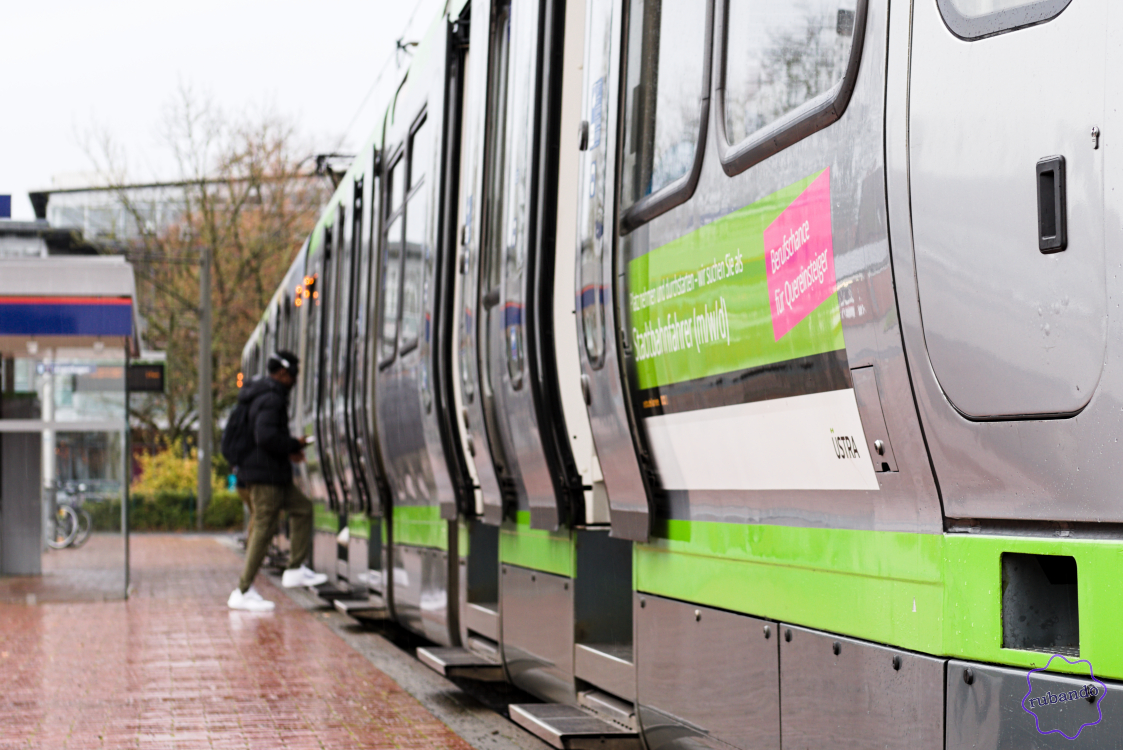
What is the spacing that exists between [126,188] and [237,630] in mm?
26745

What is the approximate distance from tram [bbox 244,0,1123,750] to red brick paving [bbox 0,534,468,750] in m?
0.69

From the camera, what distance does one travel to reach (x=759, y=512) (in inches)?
139

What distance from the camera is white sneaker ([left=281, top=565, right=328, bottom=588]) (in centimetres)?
1270

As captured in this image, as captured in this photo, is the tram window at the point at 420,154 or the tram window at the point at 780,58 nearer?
the tram window at the point at 780,58

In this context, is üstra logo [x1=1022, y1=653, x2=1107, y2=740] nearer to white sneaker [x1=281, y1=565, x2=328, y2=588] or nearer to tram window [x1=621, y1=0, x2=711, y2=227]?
tram window [x1=621, y1=0, x2=711, y2=227]

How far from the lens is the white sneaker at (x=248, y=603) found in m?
12.1

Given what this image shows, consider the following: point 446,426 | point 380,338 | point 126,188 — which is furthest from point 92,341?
point 126,188

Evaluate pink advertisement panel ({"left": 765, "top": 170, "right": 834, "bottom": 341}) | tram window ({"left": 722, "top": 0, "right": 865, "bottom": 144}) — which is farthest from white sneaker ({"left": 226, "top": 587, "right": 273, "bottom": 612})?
pink advertisement panel ({"left": 765, "top": 170, "right": 834, "bottom": 341})

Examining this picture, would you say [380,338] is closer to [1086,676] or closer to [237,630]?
[237,630]

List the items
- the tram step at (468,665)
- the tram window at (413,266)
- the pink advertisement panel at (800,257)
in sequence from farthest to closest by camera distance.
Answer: the tram window at (413,266) < the tram step at (468,665) < the pink advertisement panel at (800,257)

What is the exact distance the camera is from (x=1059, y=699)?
240 cm

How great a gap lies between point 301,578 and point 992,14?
1107 cm

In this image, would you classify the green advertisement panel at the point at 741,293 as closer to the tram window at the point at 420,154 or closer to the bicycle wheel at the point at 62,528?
the tram window at the point at 420,154

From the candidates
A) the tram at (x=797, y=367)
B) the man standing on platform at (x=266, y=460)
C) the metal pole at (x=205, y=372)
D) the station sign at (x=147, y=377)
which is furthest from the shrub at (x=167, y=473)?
the tram at (x=797, y=367)
